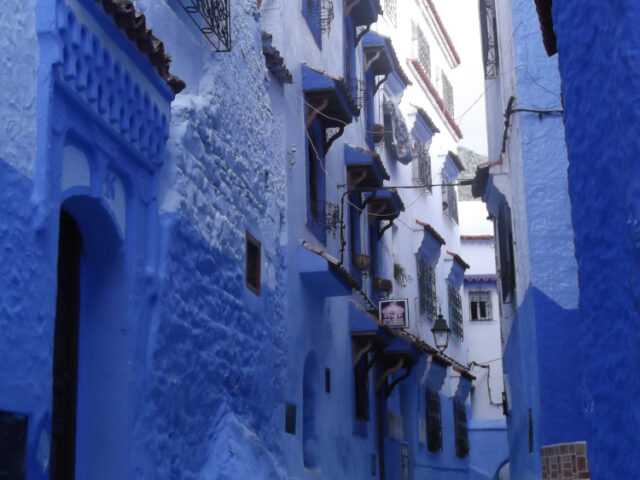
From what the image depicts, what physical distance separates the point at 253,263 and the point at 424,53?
1964 centimetres

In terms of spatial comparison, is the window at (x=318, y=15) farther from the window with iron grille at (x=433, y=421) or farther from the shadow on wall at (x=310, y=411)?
the window with iron grille at (x=433, y=421)

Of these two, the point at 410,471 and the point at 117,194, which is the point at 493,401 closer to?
the point at 410,471

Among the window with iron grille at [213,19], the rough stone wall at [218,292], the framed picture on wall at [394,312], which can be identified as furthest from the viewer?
the framed picture on wall at [394,312]

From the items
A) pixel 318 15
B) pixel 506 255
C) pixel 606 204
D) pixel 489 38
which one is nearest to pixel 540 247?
pixel 506 255

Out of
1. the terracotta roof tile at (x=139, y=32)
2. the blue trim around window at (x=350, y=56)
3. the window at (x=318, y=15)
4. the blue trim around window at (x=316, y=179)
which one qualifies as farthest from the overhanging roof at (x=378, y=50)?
the terracotta roof tile at (x=139, y=32)

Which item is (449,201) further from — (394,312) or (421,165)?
(394,312)

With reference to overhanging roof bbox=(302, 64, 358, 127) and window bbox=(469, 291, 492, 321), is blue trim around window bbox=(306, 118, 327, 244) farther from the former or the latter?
window bbox=(469, 291, 492, 321)

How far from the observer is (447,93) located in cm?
3319

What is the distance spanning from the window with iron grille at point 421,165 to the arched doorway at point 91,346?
18.9m

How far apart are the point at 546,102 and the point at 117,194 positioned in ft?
19.3

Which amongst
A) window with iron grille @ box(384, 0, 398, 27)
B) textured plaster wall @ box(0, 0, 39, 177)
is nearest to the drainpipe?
window with iron grille @ box(384, 0, 398, 27)

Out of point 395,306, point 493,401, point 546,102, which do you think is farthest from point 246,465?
point 493,401

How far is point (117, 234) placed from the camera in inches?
311

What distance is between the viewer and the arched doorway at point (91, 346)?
7555 mm
